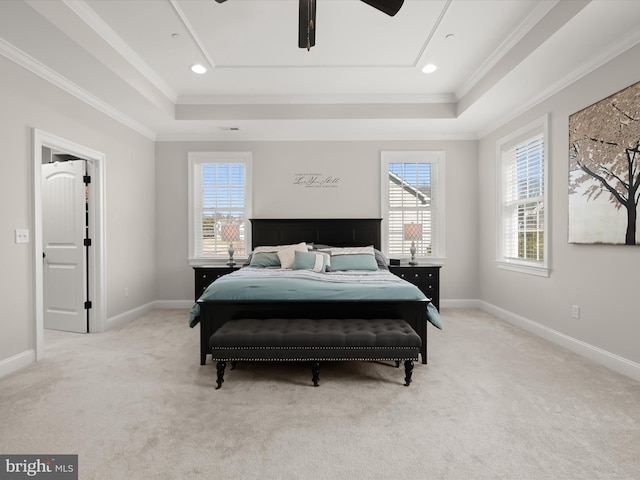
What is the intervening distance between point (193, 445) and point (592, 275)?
3.56 m

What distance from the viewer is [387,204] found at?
507 cm

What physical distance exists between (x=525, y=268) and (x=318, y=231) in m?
2.80

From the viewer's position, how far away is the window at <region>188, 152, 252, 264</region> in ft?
16.6

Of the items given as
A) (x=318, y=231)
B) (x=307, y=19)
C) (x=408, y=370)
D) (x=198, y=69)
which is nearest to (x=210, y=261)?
(x=318, y=231)

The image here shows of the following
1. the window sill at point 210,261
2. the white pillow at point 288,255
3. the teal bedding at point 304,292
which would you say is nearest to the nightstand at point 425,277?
the white pillow at point 288,255

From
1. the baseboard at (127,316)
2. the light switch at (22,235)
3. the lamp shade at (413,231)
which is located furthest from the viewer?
the lamp shade at (413,231)

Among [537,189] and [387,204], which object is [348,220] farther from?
[537,189]

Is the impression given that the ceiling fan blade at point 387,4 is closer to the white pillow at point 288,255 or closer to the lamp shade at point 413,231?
the white pillow at point 288,255

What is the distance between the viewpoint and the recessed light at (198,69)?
3.57 m

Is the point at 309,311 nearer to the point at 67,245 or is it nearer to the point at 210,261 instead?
the point at 210,261

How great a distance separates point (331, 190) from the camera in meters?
5.05

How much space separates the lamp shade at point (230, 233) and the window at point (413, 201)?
2.30m

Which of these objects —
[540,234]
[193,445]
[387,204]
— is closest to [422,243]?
[387,204]

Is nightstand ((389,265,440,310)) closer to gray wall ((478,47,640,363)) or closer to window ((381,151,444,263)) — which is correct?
window ((381,151,444,263))
